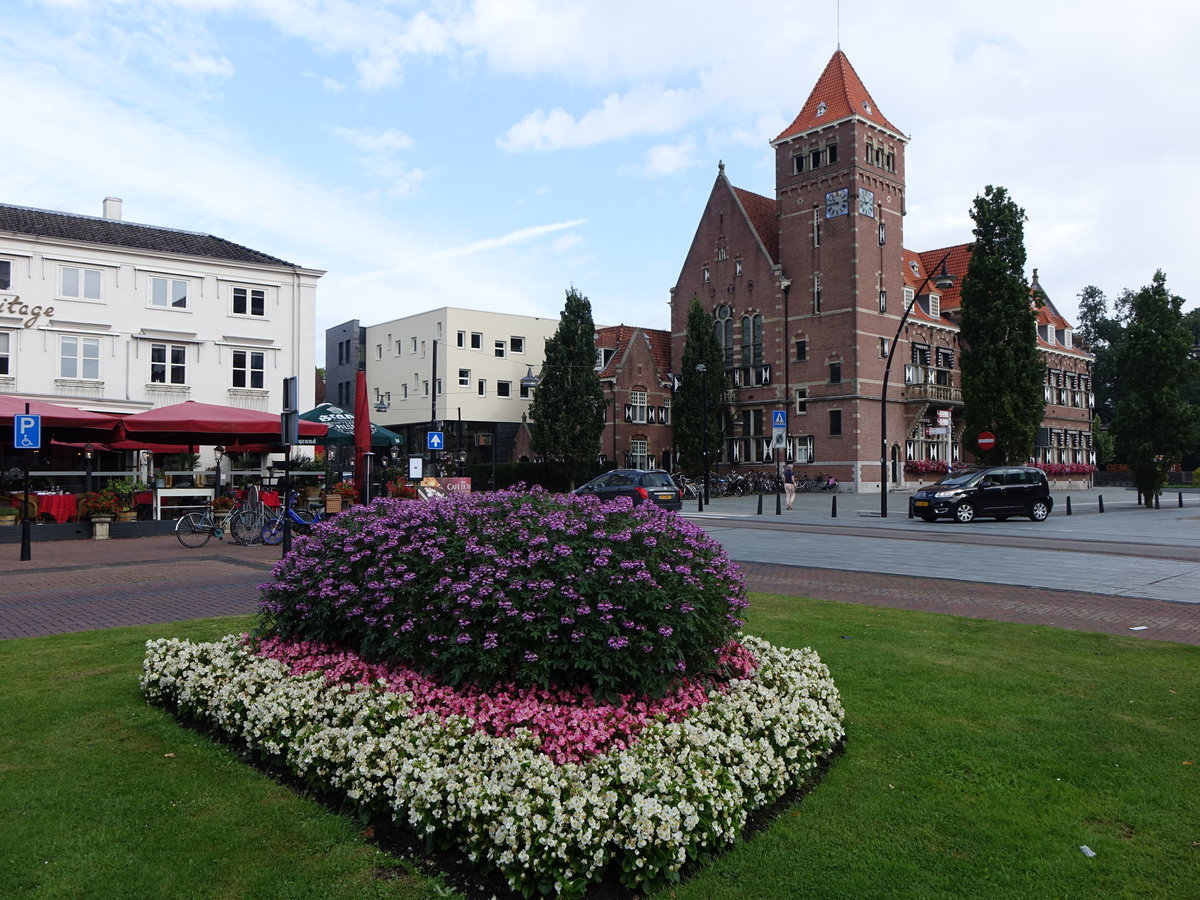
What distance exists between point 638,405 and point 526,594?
52.4 m

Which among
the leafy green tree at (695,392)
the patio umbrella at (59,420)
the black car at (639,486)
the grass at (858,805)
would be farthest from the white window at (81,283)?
the grass at (858,805)

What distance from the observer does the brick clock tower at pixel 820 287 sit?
161 ft

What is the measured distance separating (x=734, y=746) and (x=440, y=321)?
54000 millimetres

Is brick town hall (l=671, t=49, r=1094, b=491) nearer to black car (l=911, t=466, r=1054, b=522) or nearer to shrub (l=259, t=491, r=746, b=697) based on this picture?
black car (l=911, t=466, r=1054, b=522)

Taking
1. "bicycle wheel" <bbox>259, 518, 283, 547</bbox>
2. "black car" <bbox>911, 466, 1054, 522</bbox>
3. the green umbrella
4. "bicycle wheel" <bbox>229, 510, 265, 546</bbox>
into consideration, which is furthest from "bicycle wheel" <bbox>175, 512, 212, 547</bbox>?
"black car" <bbox>911, 466, 1054, 522</bbox>

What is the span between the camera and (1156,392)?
3597cm

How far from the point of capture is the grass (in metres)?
3.48

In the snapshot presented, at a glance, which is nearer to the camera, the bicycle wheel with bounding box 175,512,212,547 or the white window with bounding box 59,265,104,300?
the bicycle wheel with bounding box 175,512,212,547

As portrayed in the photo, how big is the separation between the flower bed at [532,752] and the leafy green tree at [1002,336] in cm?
3205

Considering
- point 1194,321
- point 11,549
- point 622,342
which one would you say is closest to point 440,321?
point 622,342

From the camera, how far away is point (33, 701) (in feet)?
19.2

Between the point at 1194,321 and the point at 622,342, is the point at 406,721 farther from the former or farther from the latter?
the point at 1194,321

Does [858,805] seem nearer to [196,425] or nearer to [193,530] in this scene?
[193,530]

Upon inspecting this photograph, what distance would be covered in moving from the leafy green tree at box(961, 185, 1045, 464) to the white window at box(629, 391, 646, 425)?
83.6 feet
